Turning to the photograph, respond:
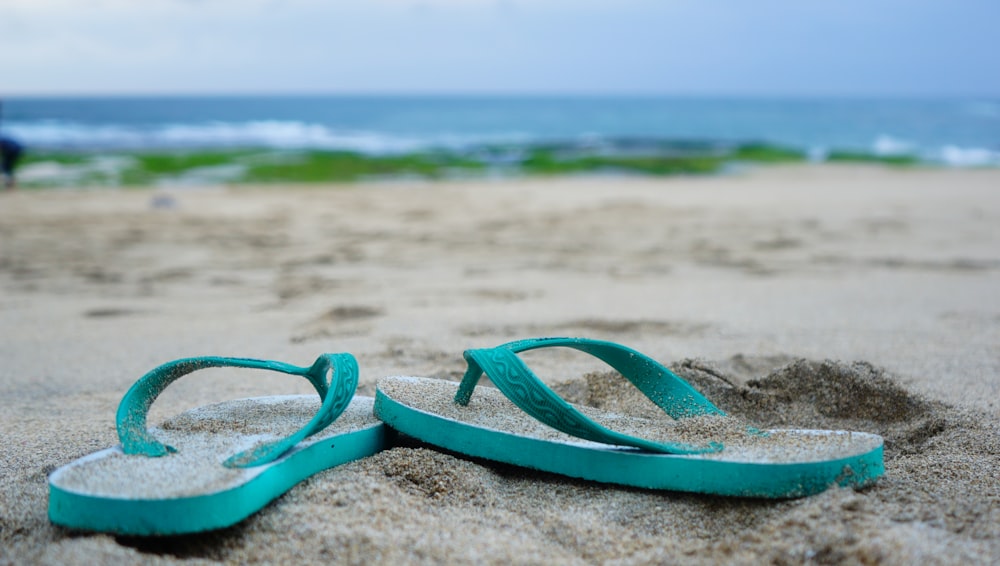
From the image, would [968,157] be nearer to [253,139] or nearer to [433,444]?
[433,444]

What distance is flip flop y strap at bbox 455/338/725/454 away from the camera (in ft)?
4.57

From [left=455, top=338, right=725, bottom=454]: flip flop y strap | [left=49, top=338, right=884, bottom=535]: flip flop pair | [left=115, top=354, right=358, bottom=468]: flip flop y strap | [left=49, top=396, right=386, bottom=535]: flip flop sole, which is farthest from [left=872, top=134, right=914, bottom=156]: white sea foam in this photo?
[left=49, top=396, right=386, bottom=535]: flip flop sole

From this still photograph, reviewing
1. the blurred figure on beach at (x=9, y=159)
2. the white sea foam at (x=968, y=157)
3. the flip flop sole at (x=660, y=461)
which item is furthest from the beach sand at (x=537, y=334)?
the white sea foam at (x=968, y=157)

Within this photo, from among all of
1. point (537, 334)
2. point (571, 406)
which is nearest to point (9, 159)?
point (537, 334)

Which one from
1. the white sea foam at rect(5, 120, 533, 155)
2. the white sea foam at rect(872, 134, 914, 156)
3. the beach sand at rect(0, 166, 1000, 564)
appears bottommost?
the beach sand at rect(0, 166, 1000, 564)

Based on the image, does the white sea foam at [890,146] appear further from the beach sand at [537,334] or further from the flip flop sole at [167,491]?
the flip flop sole at [167,491]

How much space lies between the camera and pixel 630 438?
4.55 ft

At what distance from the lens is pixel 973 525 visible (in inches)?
48.5

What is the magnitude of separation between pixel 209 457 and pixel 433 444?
0.41 meters

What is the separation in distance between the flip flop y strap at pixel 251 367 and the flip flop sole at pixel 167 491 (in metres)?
0.02

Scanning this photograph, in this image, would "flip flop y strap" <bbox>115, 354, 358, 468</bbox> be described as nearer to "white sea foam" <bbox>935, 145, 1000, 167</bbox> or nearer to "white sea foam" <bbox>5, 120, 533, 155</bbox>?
"white sea foam" <bbox>935, 145, 1000, 167</bbox>

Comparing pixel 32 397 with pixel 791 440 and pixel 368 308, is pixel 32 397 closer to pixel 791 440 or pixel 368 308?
pixel 368 308

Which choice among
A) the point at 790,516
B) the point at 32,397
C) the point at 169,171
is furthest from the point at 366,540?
the point at 169,171

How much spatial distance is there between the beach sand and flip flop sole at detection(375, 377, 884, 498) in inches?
1.3
